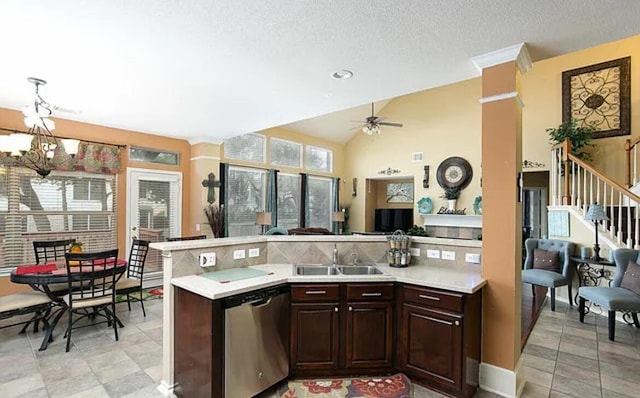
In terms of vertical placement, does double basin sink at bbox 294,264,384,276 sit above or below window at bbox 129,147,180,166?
below

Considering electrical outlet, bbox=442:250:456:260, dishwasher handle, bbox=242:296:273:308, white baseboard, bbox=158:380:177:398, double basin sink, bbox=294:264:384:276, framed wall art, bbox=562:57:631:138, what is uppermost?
framed wall art, bbox=562:57:631:138

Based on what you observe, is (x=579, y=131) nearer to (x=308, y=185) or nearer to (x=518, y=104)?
(x=518, y=104)

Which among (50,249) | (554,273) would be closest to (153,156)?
(50,249)

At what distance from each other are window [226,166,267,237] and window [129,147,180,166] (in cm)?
111

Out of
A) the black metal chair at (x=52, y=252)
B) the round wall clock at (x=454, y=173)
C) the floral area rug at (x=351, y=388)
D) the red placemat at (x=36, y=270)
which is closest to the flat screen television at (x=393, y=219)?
the round wall clock at (x=454, y=173)

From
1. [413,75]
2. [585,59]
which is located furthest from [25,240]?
[585,59]

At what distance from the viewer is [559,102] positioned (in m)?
6.58

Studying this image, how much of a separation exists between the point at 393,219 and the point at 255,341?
682 centimetres

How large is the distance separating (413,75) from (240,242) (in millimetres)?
2384

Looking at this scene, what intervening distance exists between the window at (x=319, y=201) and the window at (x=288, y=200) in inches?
17.3

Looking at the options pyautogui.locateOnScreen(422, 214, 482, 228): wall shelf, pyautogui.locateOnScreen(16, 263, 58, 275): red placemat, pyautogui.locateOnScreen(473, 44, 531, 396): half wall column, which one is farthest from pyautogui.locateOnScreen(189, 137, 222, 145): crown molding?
pyautogui.locateOnScreen(422, 214, 482, 228): wall shelf

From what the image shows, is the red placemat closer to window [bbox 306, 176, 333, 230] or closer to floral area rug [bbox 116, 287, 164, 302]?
floral area rug [bbox 116, 287, 164, 302]

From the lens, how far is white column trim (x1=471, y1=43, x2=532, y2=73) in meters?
2.56

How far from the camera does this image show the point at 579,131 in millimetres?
5859
